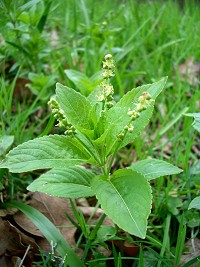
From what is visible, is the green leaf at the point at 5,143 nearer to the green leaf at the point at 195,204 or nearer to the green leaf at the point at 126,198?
the green leaf at the point at 126,198

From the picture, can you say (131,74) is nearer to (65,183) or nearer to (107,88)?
(107,88)

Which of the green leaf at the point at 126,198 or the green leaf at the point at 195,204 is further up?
the green leaf at the point at 126,198

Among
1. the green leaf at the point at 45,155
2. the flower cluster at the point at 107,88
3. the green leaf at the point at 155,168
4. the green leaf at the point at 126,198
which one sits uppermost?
the flower cluster at the point at 107,88

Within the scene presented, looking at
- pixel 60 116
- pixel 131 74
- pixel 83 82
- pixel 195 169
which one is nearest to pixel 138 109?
pixel 60 116

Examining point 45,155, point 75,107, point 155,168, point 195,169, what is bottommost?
point 195,169

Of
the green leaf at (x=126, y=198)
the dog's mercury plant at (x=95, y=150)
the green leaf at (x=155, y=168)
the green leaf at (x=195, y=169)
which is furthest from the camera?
the green leaf at (x=195, y=169)

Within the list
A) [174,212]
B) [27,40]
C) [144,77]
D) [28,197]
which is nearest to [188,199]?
[174,212]

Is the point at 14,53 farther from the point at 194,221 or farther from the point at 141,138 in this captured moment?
the point at 194,221

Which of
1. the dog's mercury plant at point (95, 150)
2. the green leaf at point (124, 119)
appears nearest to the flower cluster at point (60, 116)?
the dog's mercury plant at point (95, 150)
